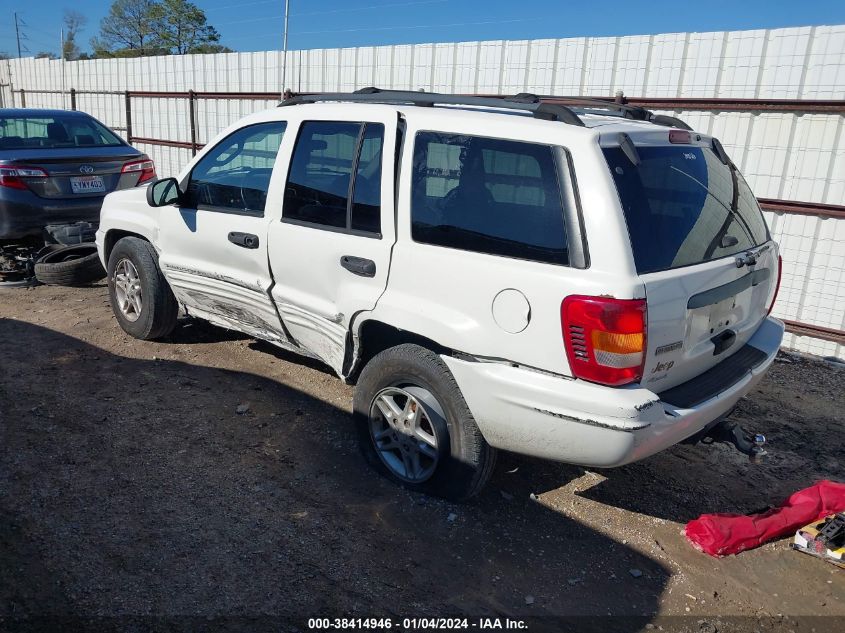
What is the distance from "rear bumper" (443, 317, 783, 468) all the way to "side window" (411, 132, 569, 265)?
55 centimetres

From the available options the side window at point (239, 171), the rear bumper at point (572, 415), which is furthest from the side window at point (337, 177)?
the rear bumper at point (572, 415)

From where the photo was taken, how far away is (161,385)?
500 cm

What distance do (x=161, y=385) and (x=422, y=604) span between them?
9.26ft

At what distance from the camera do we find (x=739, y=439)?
11.6ft

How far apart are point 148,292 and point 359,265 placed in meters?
2.45

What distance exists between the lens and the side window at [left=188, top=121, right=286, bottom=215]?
4434 millimetres

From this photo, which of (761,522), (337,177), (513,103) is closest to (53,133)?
(337,177)

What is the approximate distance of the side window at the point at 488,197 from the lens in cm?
309

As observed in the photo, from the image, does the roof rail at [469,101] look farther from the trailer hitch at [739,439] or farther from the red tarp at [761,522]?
the red tarp at [761,522]

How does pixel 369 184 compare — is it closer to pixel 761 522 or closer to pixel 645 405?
pixel 645 405

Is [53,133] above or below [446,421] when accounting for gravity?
above

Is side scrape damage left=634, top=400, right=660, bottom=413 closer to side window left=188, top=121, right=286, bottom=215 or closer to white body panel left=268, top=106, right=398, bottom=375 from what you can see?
white body panel left=268, top=106, right=398, bottom=375

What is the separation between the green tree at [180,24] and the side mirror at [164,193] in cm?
5595

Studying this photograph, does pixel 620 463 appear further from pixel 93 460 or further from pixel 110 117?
pixel 110 117
